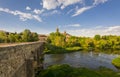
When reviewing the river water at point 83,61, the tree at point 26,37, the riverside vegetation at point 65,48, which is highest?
the tree at point 26,37

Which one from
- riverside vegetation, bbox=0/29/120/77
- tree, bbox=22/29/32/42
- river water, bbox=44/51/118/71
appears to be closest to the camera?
riverside vegetation, bbox=0/29/120/77

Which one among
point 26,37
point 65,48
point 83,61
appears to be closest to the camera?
point 83,61

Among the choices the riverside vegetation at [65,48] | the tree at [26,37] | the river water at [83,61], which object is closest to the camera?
the riverside vegetation at [65,48]

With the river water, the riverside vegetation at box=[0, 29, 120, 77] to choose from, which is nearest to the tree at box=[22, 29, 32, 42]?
the riverside vegetation at box=[0, 29, 120, 77]

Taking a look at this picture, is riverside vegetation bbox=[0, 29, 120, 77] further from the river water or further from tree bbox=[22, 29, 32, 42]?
the river water

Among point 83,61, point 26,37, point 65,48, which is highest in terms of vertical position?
point 26,37

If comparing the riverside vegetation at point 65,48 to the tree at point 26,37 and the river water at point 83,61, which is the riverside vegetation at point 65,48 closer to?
the tree at point 26,37

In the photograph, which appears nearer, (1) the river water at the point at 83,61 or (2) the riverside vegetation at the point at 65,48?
(2) the riverside vegetation at the point at 65,48

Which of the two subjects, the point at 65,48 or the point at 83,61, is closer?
the point at 83,61

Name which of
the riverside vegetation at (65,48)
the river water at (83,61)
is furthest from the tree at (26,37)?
the river water at (83,61)

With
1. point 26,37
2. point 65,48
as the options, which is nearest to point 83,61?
point 65,48

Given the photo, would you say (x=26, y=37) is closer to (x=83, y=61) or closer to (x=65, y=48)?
(x=65, y=48)

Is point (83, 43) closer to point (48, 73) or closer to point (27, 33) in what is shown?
point (27, 33)

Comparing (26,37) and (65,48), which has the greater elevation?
(26,37)
